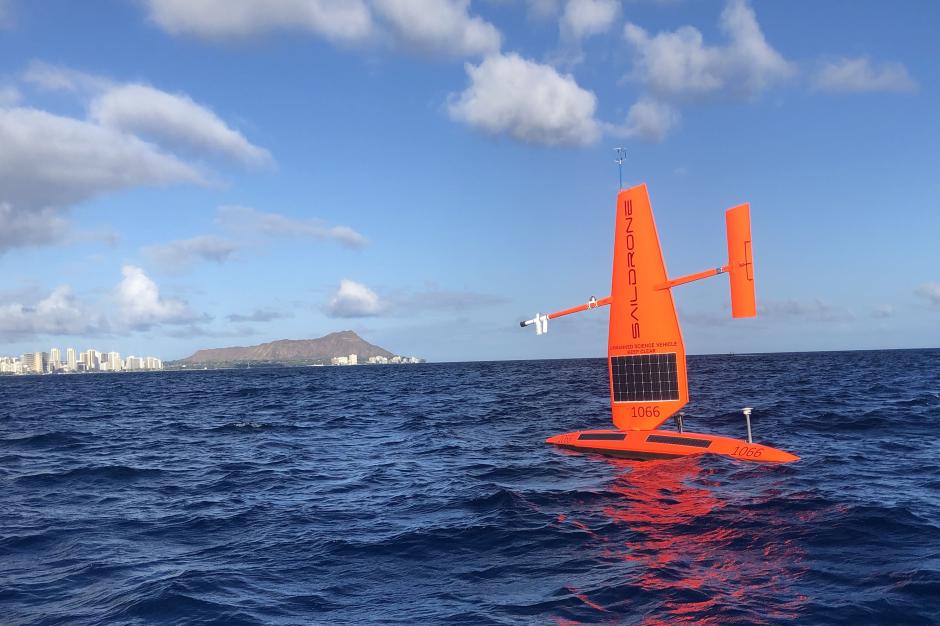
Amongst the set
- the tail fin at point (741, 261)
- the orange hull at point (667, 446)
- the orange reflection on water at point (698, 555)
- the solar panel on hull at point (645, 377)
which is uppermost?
the tail fin at point (741, 261)

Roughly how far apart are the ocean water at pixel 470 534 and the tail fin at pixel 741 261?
441 cm

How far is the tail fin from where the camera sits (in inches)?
690

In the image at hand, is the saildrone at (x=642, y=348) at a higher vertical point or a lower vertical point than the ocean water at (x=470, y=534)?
higher

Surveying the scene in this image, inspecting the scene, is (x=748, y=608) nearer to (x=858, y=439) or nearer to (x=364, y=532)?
(x=364, y=532)

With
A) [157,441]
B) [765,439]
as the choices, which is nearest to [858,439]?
[765,439]

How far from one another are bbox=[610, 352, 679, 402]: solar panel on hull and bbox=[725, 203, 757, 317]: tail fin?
3114 mm

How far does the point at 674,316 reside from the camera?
20156 mm

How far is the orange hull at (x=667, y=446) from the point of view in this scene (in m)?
18.1

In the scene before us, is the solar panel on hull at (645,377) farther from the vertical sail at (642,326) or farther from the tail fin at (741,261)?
the tail fin at (741,261)

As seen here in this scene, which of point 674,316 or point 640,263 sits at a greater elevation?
point 640,263

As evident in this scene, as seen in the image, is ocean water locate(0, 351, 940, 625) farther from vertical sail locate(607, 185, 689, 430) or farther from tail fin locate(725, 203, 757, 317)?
tail fin locate(725, 203, 757, 317)

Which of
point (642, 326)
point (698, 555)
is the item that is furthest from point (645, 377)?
point (698, 555)

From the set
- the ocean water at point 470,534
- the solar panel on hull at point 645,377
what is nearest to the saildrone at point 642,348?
the solar panel on hull at point 645,377

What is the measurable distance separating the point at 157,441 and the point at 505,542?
21.1 metres
